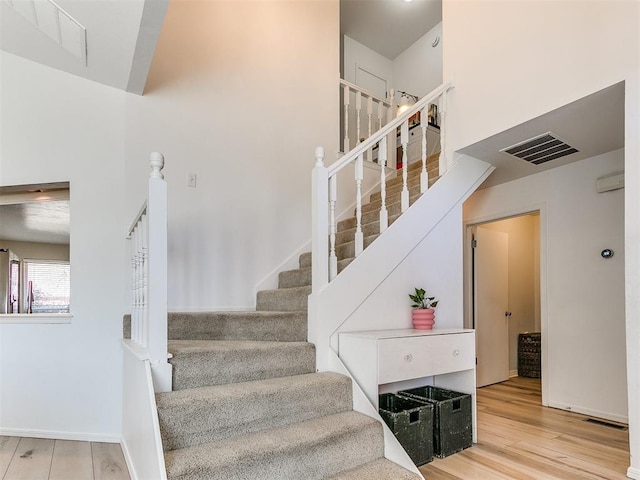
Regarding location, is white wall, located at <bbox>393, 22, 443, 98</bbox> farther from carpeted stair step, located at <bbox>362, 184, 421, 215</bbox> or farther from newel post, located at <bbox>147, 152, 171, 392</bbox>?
newel post, located at <bbox>147, 152, 171, 392</bbox>

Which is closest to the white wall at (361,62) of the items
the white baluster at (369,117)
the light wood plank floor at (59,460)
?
the white baluster at (369,117)

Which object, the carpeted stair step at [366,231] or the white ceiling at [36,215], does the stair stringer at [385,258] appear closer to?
the carpeted stair step at [366,231]

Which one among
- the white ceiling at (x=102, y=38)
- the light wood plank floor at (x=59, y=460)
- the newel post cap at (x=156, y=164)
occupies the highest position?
the white ceiling at (x=102, y=38)

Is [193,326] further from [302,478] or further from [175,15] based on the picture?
[175,15]

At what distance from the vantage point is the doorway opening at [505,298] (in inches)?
180

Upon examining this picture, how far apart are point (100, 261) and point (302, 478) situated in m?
2.02

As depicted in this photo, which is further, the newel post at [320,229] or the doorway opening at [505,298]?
the doorway opening at [505,298]

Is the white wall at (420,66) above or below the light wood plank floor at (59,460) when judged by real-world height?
above

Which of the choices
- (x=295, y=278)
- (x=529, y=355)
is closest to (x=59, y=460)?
(x=295, y=278)

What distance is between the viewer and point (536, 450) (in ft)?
8.50

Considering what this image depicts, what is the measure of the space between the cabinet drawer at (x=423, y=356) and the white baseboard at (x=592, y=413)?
4.78 feet

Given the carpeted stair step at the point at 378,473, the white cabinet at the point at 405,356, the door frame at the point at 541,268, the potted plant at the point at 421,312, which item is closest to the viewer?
the carpeted stair step at the point at 378,473

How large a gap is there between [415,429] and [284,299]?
1.31m

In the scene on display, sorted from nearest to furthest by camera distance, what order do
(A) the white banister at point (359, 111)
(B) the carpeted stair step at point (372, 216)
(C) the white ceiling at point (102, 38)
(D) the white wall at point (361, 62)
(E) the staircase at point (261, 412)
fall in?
(E) the staircase at point (261, 412) → (C) the white ceiling at point (102, 38) → (B) the carpeted stair step at point (372, 216) → (A) the white banister at point (359, 111) → (D) the white wall at point (361, 62)
